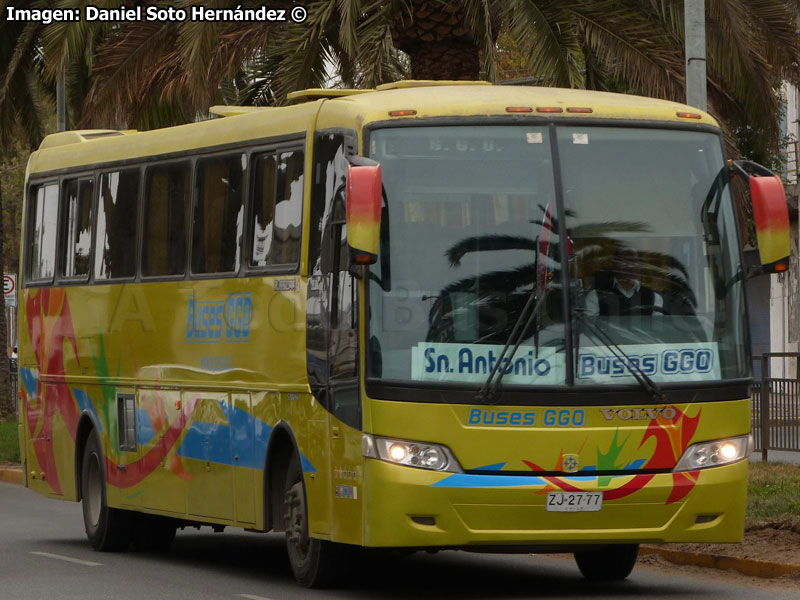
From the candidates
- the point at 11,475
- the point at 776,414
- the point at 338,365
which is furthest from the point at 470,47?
the point at 11,475

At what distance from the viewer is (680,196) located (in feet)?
37.7

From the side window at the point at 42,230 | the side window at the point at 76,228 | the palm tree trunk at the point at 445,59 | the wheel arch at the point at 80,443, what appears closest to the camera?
the side window at the point at 76,228

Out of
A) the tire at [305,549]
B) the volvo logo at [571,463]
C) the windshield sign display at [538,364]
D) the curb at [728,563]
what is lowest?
the curb at [728,563]

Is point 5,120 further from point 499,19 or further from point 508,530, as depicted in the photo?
point 508,530

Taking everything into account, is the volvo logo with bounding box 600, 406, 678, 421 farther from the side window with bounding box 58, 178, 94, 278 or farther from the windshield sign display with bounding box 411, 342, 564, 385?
the side window with bounding box 58, 178, 94, 278

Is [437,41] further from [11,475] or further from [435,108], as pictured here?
[11,475]

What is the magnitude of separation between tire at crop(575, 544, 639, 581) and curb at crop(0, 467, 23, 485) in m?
13.4

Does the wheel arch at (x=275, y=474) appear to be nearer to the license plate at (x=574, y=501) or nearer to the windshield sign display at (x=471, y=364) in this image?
the windshield sign display at (x=471, y=364)

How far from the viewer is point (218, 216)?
44.4 feet

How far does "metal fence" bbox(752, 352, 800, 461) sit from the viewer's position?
1970cm

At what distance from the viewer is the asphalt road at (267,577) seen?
1187 cm

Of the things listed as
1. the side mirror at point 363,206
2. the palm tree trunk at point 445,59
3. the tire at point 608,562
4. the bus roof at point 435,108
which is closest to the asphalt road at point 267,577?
the tire at point 608,562

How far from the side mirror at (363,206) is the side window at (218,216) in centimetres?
272

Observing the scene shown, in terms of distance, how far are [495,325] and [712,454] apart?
1551 millimetres
